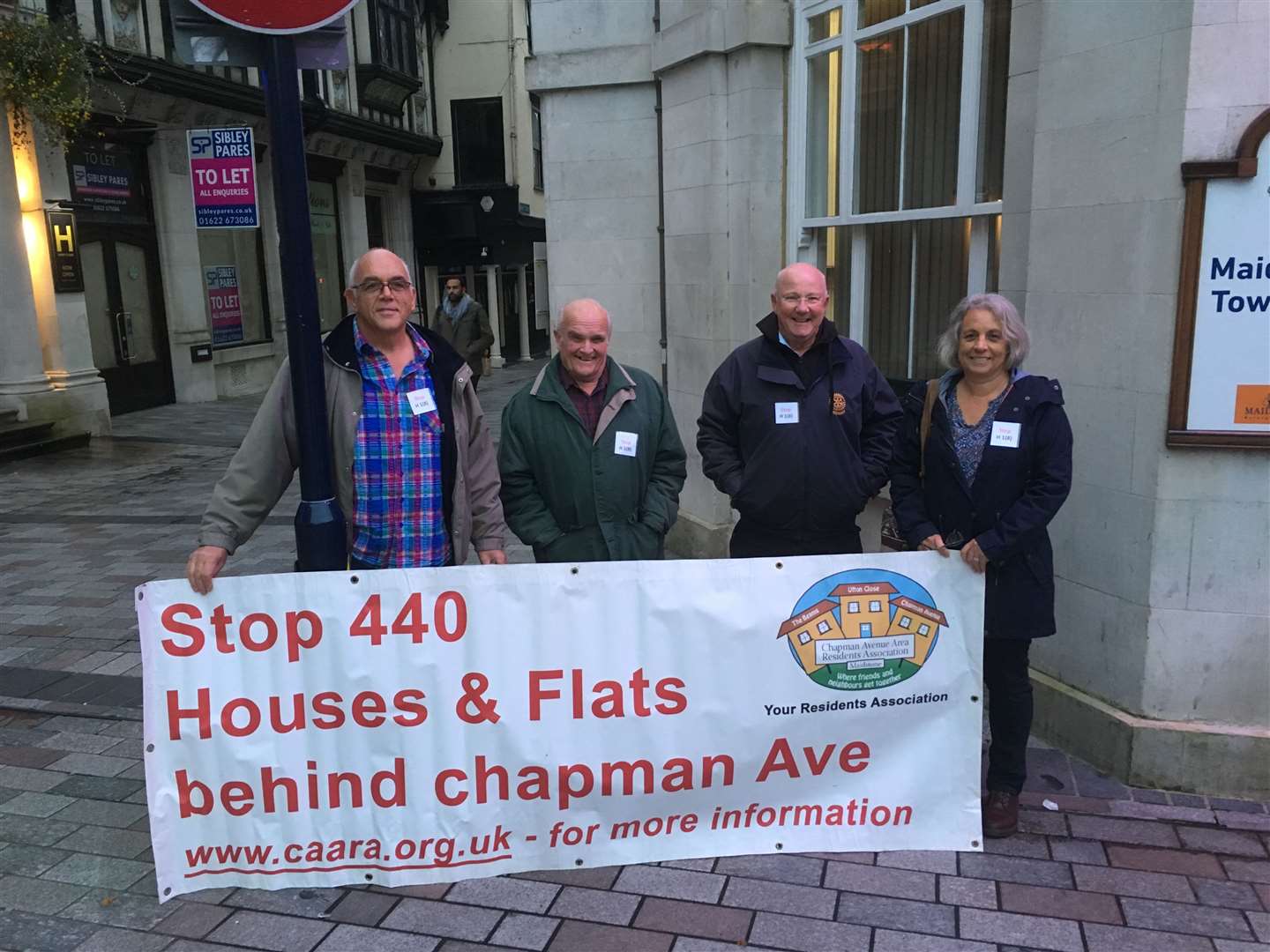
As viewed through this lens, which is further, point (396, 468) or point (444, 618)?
point (396, 468)

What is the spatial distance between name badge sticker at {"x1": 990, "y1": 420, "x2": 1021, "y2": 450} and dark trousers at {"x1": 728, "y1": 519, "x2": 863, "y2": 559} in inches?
28.0

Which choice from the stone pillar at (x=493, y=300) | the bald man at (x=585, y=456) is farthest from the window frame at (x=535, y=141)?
the bald man at (x=585, y=456)

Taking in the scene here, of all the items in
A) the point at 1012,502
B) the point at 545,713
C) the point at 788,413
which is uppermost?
the point at 788,413

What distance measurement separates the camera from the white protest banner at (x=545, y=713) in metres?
3.27

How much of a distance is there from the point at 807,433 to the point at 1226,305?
4.85ft

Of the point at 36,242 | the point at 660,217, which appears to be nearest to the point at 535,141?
the point at 36,242

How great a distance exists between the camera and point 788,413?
3850mm

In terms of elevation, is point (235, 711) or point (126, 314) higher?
point (126, 314)

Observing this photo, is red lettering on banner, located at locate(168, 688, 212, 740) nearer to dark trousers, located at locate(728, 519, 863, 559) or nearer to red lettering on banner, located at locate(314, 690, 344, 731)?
red lettering on banner, located at locate(314, 690, 344, 731)

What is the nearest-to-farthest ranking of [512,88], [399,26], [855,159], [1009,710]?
[1009,710]
[855,159]
[399,26]
[512,88]

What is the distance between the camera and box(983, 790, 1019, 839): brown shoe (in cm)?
358

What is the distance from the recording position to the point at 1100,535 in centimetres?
398

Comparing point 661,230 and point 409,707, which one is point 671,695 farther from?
point 661,230

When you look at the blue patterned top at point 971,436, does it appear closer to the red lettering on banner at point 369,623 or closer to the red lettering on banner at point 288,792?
the red lettering on banner at point 369,623
